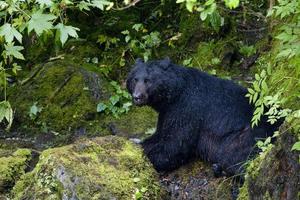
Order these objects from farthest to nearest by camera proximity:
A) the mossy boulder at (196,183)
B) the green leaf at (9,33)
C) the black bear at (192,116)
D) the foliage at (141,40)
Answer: the foliage at (141,40), the black bear at (192,116), the mossy boulder at (196,183), the green leaf at (9,33)

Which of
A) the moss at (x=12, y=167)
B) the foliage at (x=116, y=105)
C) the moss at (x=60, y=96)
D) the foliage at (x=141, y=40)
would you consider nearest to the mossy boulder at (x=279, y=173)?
the moss at (x=12, y=167)

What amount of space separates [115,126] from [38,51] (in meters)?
2.43

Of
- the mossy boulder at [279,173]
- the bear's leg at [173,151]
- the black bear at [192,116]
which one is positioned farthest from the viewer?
the bear's leg at [173,151]

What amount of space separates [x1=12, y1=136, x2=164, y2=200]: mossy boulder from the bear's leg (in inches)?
43.3

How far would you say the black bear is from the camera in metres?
6.75

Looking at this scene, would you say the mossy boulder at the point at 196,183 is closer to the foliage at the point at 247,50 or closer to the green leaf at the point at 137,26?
the foliage at the point at 247,50

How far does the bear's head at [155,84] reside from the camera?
729 centimetres

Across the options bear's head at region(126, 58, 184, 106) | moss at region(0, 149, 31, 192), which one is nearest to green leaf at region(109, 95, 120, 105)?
bear's head at region(126, 58, 184, 106)

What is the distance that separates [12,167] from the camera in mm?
6043

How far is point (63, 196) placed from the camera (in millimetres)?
5309

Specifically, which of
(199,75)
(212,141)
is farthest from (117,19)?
(212,141)

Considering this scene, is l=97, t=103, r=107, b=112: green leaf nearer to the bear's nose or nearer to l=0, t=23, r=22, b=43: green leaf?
the bear's nose

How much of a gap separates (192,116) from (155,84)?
0.61 meters

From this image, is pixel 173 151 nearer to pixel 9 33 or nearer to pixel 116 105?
pixel 116 105
